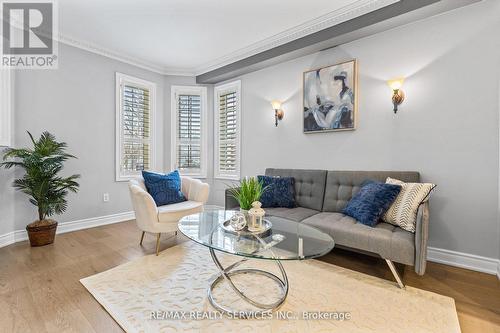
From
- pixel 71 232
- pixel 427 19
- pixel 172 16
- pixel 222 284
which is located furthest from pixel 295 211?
pixel 71 232

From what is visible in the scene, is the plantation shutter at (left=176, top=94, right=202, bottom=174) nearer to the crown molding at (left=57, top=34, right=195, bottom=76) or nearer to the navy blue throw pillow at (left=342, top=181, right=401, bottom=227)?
the crown molding at (left=57, top=34, right=195, bottom=76)

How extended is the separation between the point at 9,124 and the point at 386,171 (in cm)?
442

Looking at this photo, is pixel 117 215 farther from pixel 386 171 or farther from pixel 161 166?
pixel 386 171

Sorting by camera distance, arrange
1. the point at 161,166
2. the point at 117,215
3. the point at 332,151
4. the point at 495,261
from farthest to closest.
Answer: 1. the point at 161,166
2. the point at 117,215
3. the point at 332,151
4. the point at 495,261

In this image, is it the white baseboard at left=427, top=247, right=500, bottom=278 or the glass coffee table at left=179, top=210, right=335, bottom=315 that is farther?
the white baseboard at left=427, top=247, right=500, bottom=278

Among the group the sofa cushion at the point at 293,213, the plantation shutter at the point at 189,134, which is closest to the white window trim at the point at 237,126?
the plantation shutter at the point at 189,134

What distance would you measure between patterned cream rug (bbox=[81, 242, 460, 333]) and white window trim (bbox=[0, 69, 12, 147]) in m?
2.09

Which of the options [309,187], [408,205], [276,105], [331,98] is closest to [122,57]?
[276,105]

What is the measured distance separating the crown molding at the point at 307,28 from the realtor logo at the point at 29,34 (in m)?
2.17

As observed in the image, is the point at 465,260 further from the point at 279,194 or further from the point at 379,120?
the point at 279,194

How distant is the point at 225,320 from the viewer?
151 centimetres

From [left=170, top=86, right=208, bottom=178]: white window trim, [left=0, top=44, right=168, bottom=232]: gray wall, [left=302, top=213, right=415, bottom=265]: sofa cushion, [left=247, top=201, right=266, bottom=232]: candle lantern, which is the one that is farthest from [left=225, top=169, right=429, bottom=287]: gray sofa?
[left=0, top=44, right=168, bottom=232]: gray wall

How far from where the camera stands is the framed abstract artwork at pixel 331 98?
289 cm

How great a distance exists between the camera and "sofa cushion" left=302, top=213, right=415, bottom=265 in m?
1.81
